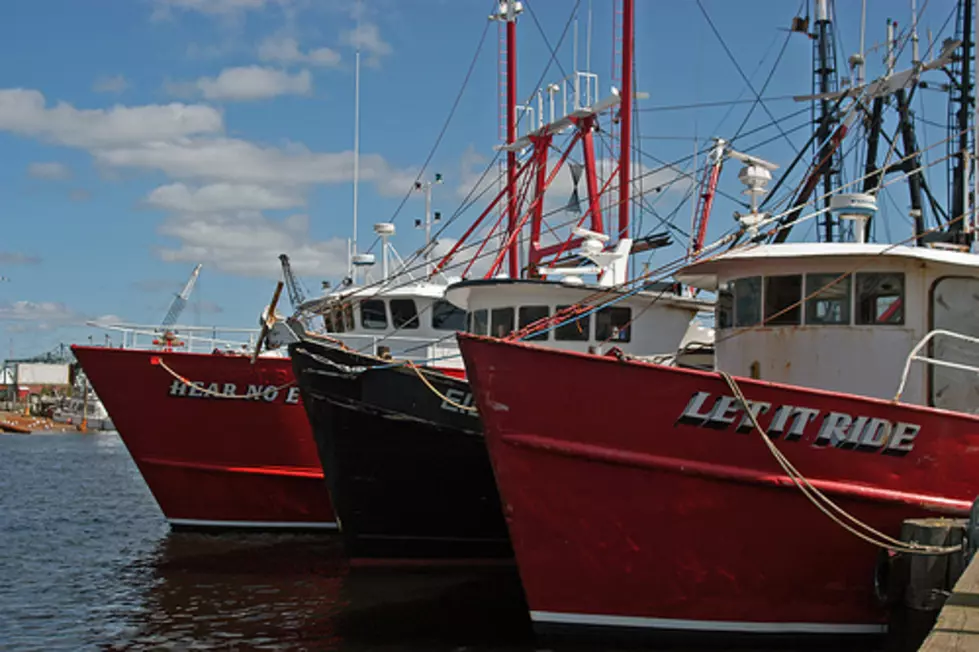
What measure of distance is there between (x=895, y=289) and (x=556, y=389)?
356 centimetres

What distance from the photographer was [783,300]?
10422 mm

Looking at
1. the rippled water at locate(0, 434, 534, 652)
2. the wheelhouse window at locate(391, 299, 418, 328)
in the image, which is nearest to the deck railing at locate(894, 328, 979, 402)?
the rippled water at locate(0, 434, 534, 652)

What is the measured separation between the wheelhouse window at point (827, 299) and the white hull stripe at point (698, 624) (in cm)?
277

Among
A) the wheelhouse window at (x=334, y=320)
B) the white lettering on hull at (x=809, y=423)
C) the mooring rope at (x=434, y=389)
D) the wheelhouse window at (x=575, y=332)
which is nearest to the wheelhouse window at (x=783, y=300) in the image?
the white lettering on hull at (x=809, y=423)

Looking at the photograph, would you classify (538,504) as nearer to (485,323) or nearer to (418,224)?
(485,323)

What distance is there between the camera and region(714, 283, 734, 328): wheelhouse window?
11039mm

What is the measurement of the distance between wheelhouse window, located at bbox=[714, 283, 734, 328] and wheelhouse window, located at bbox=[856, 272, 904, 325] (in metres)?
1.32

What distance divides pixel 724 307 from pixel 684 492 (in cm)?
295

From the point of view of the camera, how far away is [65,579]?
1309 centimetres

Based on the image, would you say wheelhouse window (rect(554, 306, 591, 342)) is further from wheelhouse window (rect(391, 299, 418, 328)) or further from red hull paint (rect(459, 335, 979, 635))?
red hull paint (rect(459, 335, 979, 635))

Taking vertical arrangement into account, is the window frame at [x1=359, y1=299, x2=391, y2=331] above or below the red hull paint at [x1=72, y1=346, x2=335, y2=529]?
above

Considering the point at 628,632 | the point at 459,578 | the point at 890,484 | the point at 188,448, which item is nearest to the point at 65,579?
the point at 188,448

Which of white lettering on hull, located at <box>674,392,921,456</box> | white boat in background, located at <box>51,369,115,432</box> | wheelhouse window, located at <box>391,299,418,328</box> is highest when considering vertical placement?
wheelhouse window, located at <box>391,299,418,328</box>

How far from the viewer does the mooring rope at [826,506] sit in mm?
8617
